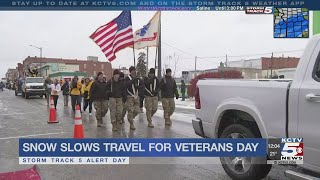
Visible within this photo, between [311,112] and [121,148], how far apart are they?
2.30 m

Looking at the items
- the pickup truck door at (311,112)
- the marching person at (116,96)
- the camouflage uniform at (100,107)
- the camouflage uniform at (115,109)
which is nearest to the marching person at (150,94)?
the marching person at (116,96)

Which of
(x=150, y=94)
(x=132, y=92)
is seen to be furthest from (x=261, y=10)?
(x=150, y=94)

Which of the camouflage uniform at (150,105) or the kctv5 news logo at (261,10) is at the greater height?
the kctv5 news logo at (261,10)

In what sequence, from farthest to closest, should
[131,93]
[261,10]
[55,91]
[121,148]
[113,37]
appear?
[55,91] < [113,37] < [131,93] < [261,10] < [121,148]

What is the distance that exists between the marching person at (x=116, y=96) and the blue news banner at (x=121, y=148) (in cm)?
613

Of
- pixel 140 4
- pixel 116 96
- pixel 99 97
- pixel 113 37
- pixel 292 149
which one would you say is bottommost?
pixel 292 149

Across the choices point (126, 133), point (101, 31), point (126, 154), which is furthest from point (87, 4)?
point (101, 31)

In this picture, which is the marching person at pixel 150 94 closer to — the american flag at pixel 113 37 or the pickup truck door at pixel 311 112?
the american flag at pixel 113 37

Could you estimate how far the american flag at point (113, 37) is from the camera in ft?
45.4

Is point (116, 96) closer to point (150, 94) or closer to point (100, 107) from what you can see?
point (150, 94)

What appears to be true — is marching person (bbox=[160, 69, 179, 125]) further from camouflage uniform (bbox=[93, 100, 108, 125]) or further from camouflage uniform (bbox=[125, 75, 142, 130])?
camouflage uniform (bbox=[93, 100, 108, 125])

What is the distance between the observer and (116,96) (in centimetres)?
1105

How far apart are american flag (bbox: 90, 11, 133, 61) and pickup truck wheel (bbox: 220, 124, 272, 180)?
8.83m

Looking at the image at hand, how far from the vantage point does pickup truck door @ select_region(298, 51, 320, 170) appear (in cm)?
419
